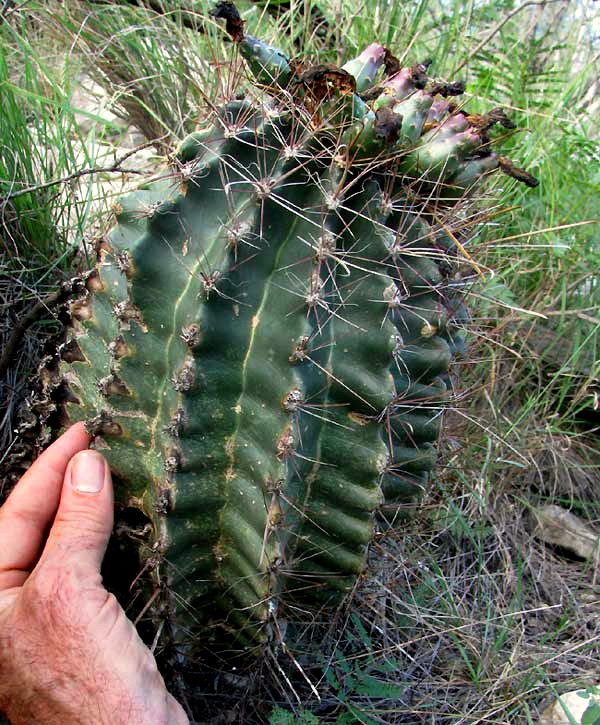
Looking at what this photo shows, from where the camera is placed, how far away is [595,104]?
3.22 meters

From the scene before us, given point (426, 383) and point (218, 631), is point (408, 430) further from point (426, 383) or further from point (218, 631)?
point (218, 631)

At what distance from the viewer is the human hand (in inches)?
48.8

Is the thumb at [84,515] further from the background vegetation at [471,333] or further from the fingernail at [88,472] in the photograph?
the background vegetation at [471,333]

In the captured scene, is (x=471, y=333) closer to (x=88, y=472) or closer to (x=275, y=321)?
(x=275, y=321)

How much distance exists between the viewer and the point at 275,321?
1260mm

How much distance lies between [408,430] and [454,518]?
2.91 ft

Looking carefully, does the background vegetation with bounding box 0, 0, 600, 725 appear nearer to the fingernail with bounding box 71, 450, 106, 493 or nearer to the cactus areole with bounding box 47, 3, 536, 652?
the cactus areole with bounding box 47, 3, 536, 652

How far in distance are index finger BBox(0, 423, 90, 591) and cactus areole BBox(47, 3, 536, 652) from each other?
8cm

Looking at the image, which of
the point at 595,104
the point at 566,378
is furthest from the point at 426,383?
the point at 595,104

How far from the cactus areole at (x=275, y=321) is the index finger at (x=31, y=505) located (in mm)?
78

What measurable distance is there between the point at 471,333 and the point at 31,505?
41.9 inches

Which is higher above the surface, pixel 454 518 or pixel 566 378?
pixel 566 378

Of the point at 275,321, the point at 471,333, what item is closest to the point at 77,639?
the point at 275,321

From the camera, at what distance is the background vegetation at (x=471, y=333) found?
174 cm
